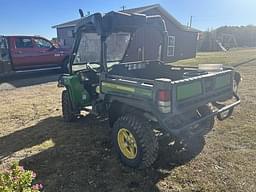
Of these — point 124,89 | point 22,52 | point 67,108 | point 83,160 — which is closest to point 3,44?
point 22,52

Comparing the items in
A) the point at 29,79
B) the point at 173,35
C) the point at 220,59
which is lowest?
the point at 29,79

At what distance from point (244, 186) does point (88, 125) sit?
3.32 meters

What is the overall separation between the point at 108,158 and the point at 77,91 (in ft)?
5.58

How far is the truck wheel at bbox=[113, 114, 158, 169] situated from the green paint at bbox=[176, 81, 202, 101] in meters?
0.63

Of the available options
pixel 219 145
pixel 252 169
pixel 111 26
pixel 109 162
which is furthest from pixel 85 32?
pixel 252 169

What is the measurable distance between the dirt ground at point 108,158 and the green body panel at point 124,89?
1.09 meters

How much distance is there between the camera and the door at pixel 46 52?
1317 centimetres

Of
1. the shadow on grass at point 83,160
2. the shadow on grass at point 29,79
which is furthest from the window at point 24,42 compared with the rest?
the shadow on grass at point 83,160

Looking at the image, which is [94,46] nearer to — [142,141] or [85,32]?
[85,32]

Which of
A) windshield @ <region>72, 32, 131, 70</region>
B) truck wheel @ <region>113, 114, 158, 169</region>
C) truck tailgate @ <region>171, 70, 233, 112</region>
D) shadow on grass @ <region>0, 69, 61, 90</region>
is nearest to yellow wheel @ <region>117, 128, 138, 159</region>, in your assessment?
truck wheel @ <region>113, 114, 158, 169</region>

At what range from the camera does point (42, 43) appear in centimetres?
1341

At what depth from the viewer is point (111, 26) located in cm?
407

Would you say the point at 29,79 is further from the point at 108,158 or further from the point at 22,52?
the point at 108,158

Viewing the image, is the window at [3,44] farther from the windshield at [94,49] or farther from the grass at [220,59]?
the grass at [220,59]
